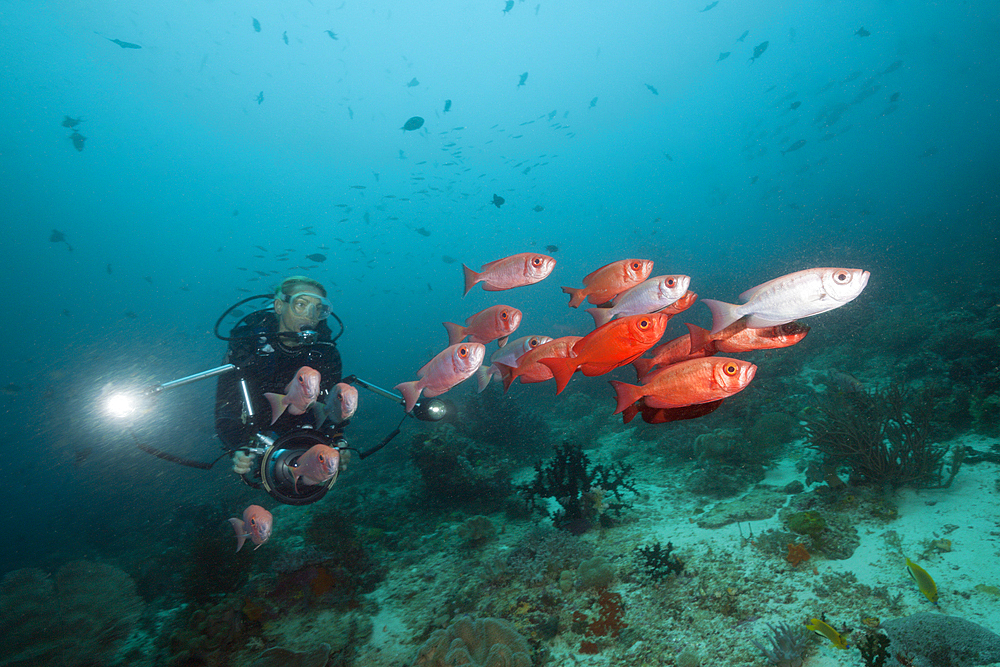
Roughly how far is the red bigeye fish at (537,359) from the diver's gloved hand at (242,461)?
3335 mm

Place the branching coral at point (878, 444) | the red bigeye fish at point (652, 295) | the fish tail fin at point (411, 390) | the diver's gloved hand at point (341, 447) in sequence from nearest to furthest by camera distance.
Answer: the red bigeye fish at point (652, 295), the fish tail fin at point (411, 390), the diver's gloved hand at point (341, 447), the branching coral at point (878, 444)

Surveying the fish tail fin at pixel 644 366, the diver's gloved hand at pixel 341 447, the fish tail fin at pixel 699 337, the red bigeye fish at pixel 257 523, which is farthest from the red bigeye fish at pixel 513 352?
the red bigeye fish at pixel 257 523

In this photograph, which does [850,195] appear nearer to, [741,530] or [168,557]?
[741,530]

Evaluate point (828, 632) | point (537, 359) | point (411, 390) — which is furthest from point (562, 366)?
point (828, 632)

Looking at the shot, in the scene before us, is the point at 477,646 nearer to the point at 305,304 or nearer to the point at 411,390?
the point at 411,390

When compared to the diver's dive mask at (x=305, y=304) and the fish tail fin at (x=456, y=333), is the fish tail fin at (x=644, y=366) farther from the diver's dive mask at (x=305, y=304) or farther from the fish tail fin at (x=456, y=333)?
the diver's dive mask at (x=305, y=304)

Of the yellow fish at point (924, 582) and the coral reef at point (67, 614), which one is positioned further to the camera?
the coral reef at point (67, 614)

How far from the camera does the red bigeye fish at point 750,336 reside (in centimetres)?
186

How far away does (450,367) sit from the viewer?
2.65 meters

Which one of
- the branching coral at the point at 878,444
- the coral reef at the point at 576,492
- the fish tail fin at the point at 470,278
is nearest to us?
the fish tail fin at the point at 470,278

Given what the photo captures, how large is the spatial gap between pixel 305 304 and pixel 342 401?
3.06m

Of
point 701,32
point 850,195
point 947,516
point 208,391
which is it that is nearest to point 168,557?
point 947,516

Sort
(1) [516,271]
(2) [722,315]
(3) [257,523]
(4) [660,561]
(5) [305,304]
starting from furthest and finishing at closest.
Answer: (5) [305,304], (4) [660,561], (3) [257,523], (1) [516,271], (2) [722,315]

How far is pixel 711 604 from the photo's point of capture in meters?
3.48
